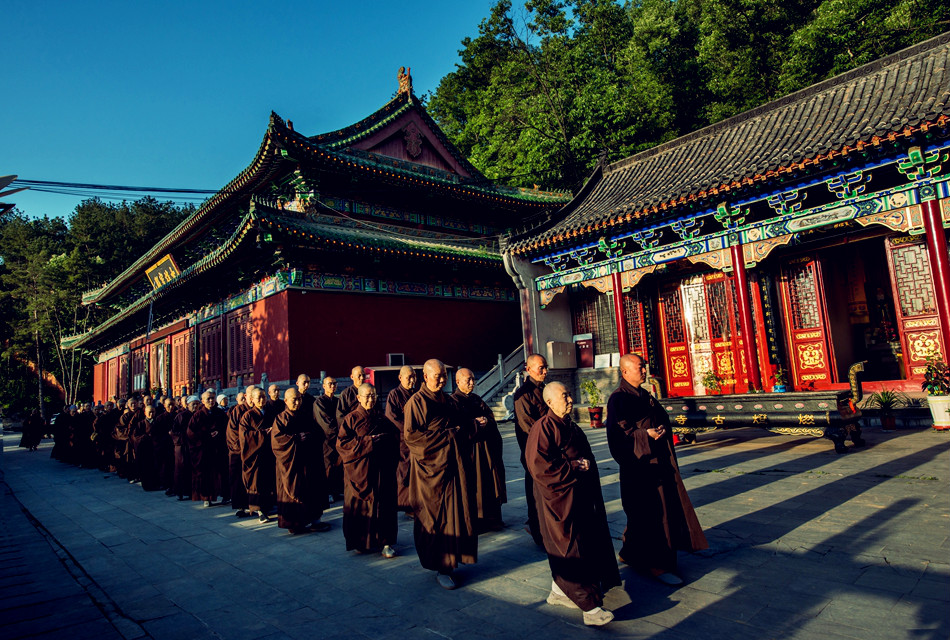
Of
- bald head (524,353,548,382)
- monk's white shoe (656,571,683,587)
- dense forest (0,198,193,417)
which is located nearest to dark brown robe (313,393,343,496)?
bald head (524,353,548,382)

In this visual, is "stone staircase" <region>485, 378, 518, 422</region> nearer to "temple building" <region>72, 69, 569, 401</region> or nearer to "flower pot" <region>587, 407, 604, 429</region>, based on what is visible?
"flower pot" <region>587, 407, 604, 429</region>

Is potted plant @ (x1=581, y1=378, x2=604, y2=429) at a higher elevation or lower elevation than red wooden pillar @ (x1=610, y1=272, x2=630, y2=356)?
lower

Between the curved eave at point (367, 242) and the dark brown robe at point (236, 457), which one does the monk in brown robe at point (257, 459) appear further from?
the curved eave at point (367, 242)

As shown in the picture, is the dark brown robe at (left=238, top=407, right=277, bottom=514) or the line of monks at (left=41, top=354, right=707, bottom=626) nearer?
the line of monks at (left=41, top=354, right=707, bottom=626)

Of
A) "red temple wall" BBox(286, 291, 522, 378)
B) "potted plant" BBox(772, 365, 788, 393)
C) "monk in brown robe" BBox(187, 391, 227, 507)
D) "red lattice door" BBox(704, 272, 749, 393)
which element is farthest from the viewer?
"red temple wall" BBox(286, 291, 522, 378)

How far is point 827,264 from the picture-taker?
10156mm

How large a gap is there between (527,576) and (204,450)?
5.90 meters

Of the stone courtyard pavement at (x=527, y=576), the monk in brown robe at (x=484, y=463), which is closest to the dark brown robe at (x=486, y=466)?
the monk in brown robe at (x=484, y=463)

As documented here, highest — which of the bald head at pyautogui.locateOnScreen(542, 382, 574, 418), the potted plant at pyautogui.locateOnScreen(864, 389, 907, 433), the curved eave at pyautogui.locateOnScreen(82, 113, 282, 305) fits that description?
the curved eave at pyautogui.locateOnScreen(82, 113, 282, 305)

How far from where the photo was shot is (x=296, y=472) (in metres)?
5.98

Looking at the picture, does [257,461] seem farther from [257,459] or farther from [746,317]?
[746,317]

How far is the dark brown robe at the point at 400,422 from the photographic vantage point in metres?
5.88

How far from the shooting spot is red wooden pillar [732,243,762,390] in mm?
9133

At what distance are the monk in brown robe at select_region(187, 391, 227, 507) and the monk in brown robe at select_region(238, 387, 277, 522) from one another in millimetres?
1426
